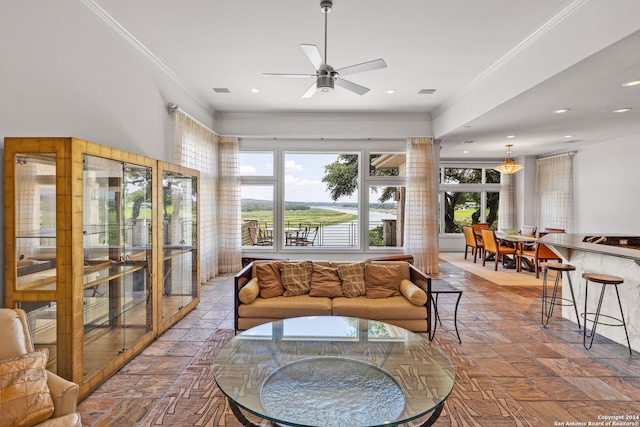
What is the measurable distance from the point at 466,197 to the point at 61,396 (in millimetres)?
9862

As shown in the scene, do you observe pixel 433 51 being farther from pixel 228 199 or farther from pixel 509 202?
pixel 509 202

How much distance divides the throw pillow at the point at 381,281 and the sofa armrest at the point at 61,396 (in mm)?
2601

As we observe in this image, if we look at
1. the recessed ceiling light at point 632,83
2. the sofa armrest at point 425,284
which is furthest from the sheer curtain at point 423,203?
the recessed ceiling light at point 632,83

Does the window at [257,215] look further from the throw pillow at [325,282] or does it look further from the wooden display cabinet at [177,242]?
the throw pillow at [325,282]

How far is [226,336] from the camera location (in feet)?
11.1

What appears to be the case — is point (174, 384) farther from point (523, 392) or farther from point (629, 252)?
point (629, 252)

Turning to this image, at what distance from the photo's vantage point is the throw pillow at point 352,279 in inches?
138

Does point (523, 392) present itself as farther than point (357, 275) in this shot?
No

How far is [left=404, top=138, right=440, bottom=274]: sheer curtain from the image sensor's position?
621 centimetres

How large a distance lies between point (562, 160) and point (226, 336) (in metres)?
8.84

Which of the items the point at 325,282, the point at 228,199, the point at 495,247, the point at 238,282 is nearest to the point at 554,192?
the point at 495,247

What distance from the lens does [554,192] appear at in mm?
8133

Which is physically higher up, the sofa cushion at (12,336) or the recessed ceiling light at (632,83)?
the recessed ceiling light at (632,83)

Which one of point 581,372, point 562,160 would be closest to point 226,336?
point 581,372
